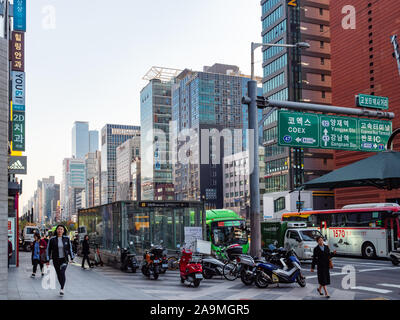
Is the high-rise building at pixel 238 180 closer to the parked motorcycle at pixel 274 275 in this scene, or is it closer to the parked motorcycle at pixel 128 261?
the parked motorcycle at pixel 128 261

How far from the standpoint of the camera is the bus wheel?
29078 mm

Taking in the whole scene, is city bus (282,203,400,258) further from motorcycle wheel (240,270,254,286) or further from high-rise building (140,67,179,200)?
high-rise building (140,67,179,200)

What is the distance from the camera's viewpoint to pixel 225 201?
5335 inches

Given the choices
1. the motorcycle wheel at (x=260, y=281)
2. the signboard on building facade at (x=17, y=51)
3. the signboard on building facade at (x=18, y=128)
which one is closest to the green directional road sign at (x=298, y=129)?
the motorcycle wheel at (x=260, y=281)

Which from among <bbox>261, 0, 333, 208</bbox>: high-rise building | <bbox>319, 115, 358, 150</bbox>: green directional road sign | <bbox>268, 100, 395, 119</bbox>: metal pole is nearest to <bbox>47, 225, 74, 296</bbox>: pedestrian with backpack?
<bbox>268, 100, 395, 119</bbox>: metal pole

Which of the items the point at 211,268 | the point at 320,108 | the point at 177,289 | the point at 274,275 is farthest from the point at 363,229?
the point at 177,289

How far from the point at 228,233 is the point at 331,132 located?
925 centimetres

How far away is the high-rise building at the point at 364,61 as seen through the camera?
6303cm

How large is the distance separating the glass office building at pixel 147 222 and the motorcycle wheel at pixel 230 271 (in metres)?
5.24
